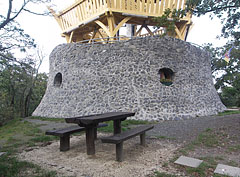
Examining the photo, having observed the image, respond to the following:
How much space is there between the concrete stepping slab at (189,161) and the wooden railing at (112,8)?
9898 millimetres

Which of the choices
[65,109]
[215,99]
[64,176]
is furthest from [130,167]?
[215,99]

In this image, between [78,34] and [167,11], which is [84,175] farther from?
[78,34]

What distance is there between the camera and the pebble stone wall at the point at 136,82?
8.79 metres

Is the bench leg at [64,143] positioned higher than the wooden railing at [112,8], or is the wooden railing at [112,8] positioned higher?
the wooden railing at [112,8]

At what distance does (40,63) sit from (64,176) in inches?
641

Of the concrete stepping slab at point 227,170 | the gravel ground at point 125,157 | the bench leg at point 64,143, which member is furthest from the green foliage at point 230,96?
the bench leg at point 64,143

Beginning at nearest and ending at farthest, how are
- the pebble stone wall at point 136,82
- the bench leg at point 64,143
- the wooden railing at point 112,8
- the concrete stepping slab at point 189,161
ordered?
1. the concrete stepping slab at point 189,161
2. the bench leg at point 64,143
3. the pebble stone wall at point 136,82
4. the wooden railing at point 112,8

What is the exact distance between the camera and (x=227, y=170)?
2793 millimetres

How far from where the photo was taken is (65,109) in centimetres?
1009

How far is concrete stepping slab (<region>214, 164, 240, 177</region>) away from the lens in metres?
2.67

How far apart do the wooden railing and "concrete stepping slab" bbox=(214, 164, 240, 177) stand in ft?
33.0

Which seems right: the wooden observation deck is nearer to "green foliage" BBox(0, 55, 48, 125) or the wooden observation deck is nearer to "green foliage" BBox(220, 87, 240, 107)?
"green foliage" BBox(0, 55, 48, 125)

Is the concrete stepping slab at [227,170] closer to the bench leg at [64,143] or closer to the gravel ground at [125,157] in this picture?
the gravel ground at [125,157]

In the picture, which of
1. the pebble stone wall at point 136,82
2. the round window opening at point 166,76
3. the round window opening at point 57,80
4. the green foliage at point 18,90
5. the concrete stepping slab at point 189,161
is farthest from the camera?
the round window opening at point 57,80
